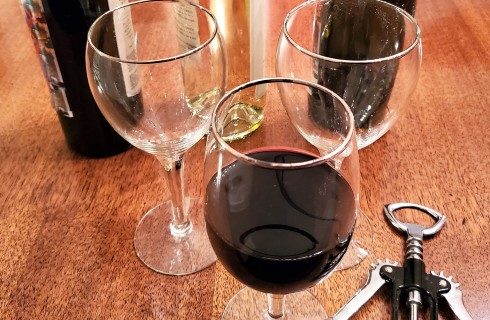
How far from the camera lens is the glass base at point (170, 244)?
0.51 m

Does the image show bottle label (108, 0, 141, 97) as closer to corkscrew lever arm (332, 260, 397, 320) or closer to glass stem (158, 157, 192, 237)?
glass stem (158, 157, 192, 237)

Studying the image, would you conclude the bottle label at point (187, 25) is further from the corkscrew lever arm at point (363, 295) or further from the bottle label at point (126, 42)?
the corkscrew lever arm at point (363, 295)

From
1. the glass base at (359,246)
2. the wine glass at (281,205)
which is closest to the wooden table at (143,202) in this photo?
the glass base at (359,246)

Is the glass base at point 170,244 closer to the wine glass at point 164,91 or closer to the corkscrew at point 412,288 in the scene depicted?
the wine glass at point 164,91

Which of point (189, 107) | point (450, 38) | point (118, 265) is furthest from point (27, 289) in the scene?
point (450, 38)

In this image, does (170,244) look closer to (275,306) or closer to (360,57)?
(275,306)

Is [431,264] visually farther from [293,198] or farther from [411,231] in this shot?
[293,198]

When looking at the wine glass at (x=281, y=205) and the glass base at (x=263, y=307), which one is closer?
the wine glass at (x=281, y=205)

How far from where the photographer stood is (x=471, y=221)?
53 centimetres

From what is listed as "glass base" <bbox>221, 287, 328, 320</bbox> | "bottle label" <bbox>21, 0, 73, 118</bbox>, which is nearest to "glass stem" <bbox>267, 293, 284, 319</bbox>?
"glass base" <bbox>221, 287, 328, 320</bbox>

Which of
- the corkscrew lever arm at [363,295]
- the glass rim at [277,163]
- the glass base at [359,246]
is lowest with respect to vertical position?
the glass base at [359,246]

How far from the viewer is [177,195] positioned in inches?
21.1

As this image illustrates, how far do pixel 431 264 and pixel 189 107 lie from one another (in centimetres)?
23

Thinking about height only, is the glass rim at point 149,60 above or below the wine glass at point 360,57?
above
